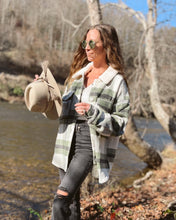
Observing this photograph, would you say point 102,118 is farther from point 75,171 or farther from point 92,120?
point 75,171

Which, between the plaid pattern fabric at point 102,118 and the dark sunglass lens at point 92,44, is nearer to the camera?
the plaid pattern fabric at point 102,118

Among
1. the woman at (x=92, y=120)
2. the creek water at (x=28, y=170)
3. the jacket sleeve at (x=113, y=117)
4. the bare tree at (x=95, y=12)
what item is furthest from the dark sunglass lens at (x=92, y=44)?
the creek water at (x=28, y=170)

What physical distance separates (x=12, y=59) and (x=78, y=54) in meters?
38.3

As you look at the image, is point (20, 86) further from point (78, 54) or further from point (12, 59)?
point (78, 54)

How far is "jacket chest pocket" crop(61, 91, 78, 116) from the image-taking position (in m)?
2.27

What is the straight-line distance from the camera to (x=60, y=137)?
7.56 ft

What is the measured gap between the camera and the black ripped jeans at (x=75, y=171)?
2049 millimetres

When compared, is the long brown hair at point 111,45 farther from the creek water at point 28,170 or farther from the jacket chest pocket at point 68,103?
the creek water at point 28,170

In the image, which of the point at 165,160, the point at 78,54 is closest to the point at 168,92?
the point at 165,160

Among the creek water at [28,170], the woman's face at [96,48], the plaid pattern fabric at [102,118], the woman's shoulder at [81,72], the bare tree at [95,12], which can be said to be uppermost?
the bare tree at [95,12]

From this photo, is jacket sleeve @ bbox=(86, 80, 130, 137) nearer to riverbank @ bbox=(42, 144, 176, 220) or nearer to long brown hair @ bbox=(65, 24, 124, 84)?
long brown hair @ bbox=(65, 24, 124, 84)

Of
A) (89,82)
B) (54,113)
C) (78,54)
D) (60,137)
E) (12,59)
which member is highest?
(78,54)

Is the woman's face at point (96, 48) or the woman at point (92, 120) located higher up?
the woman's face at point (96, 48)

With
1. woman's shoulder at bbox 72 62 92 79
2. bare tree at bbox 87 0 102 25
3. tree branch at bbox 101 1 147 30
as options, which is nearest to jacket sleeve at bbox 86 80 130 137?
woman's shoulder at bbox 72 62 92 79
